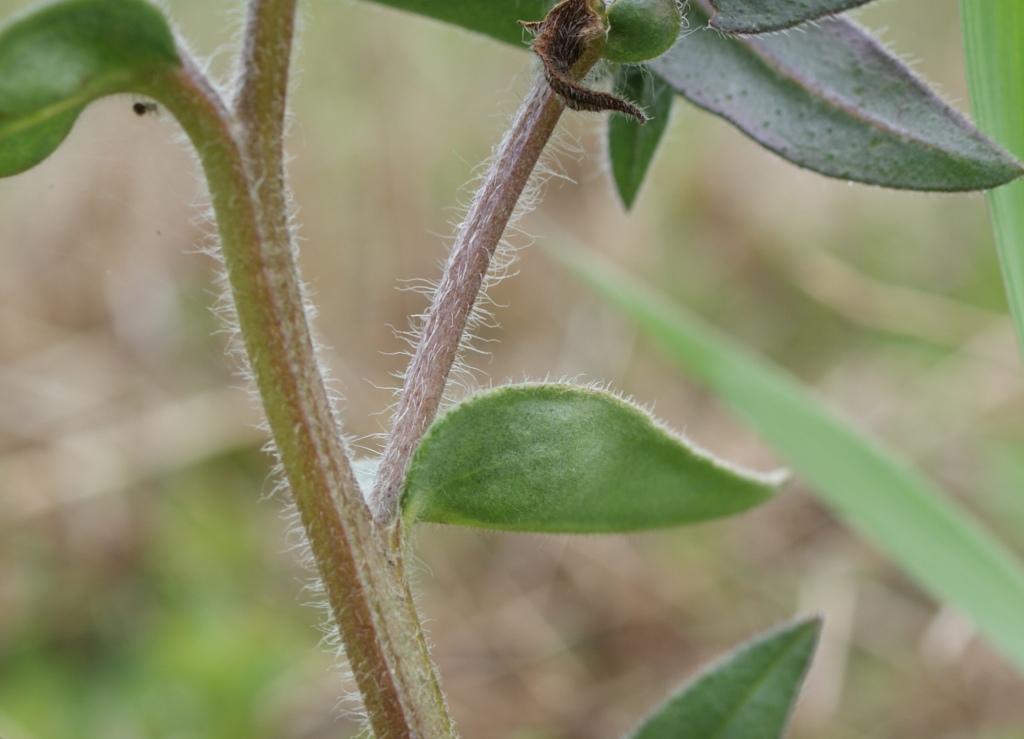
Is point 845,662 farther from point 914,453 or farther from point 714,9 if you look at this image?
point 714,9

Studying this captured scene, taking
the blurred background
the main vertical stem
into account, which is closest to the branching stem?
the main vertical stem

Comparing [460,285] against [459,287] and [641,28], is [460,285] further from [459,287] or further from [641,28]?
[641,28]

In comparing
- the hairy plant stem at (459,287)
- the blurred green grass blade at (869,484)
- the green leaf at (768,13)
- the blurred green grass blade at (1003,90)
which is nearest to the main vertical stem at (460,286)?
the hairy plant stem at (459,287)

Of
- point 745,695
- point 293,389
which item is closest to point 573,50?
point 293,389

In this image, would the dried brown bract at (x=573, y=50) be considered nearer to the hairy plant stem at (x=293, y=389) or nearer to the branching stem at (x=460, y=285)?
the branching stem at (x=460, y=285)

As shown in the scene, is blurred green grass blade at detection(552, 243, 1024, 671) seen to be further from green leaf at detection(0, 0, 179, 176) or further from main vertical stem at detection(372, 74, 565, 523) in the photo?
green leaf at detection(0, 0, 179, 176)
